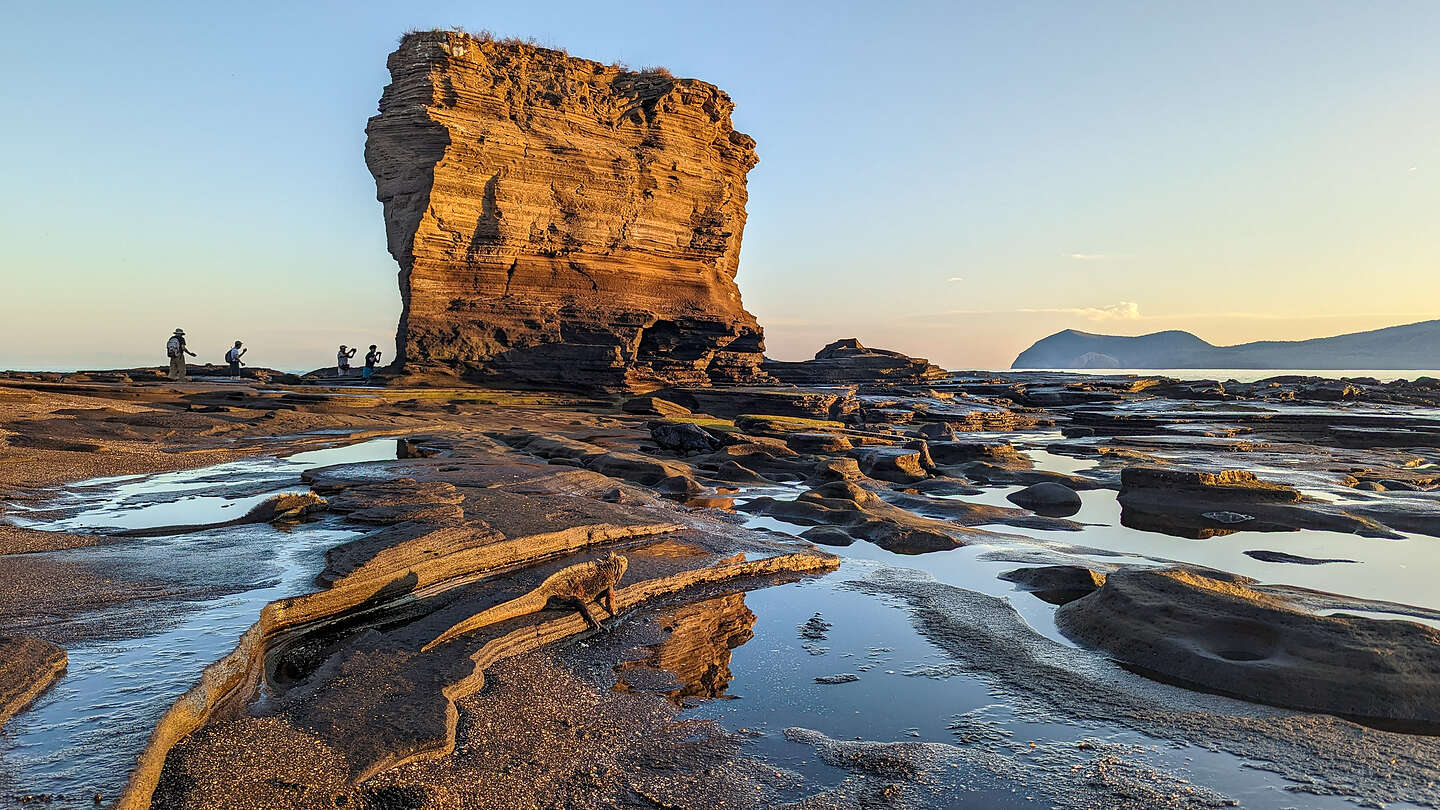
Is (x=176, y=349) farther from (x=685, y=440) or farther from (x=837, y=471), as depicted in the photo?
(x=837, y=471)

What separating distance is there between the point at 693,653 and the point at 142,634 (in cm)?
307

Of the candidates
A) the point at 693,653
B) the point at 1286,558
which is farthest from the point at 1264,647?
the point at 1286,558

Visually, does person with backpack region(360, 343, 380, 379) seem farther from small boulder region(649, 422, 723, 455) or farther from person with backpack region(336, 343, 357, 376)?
small boulder region(649, 422, 723, 455)

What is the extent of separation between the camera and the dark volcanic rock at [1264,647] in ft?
13.4

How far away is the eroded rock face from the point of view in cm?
2658

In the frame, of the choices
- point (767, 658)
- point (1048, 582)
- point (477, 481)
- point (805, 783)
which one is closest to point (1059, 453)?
point (1048, 582)

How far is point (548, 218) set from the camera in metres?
29.0

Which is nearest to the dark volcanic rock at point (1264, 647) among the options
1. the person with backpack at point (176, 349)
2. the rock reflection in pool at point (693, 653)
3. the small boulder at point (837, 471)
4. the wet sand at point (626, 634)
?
the wet sand at point (626, 634)

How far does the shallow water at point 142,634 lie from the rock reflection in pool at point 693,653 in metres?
2.18

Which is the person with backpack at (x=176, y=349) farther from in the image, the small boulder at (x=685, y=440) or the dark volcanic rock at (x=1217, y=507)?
the dark volcanic rock at (x=1217, y=507)

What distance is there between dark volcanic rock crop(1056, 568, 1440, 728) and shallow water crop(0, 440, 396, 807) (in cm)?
527

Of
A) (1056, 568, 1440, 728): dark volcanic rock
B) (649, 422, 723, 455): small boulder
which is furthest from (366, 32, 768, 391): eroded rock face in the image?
(1056, 568, 1440, 728): dark volcanic rock

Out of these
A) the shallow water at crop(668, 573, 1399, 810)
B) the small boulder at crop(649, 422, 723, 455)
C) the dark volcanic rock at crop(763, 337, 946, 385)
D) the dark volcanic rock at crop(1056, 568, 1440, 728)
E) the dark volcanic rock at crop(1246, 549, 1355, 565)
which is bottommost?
the dark volcanic rock at crop(1246, 549, 1355, 565)

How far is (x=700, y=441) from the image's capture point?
14898 mm
